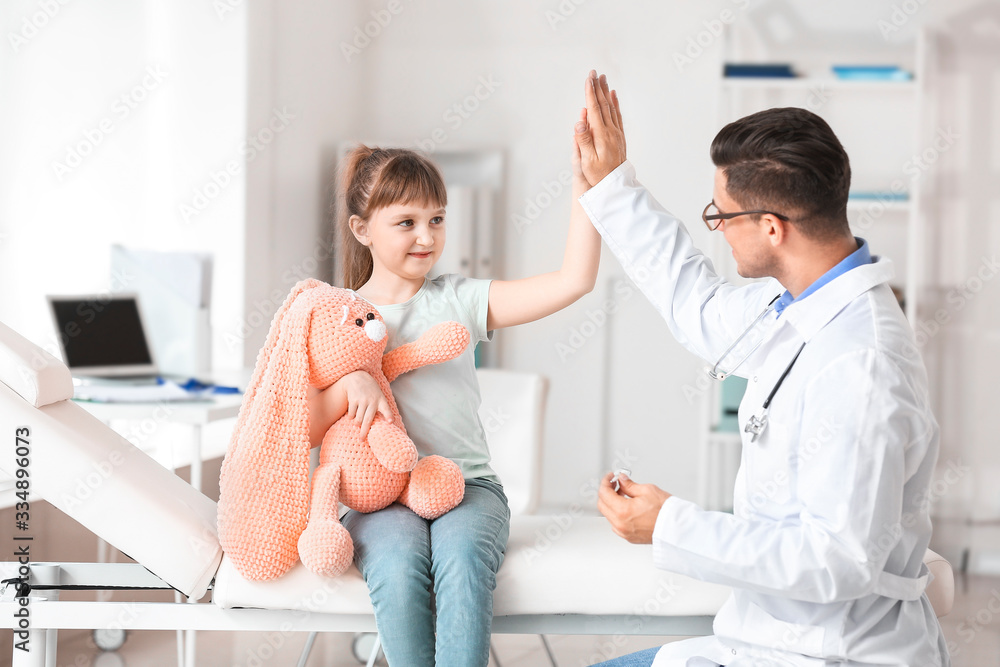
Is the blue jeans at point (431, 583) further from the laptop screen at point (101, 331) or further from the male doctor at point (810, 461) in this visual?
the laptop screen at point (101, 331)

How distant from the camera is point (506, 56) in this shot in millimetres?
4254

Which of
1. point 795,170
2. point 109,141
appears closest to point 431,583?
point 795,170

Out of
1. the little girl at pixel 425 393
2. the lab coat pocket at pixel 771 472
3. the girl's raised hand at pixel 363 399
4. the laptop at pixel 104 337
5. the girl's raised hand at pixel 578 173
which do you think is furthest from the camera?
Result: the laptop at pixel 104 337

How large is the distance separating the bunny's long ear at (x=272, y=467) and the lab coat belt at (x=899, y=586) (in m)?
0.74

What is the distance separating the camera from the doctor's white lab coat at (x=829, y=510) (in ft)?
2.95

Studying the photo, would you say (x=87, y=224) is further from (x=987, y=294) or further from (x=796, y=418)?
(x=987, y=294)

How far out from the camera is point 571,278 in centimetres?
139

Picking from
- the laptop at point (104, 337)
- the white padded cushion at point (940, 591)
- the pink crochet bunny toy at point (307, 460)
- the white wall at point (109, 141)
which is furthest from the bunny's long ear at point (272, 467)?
the white wall at point (109, 141)

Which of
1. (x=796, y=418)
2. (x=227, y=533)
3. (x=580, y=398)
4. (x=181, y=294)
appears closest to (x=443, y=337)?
(x=227, y=533)

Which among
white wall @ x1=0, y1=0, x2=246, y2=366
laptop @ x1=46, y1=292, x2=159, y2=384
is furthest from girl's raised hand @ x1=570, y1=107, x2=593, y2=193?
white wall @ x1=0, y1=0, x2=246, y2=366

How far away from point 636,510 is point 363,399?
44 cm

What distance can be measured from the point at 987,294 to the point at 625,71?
1.90 m

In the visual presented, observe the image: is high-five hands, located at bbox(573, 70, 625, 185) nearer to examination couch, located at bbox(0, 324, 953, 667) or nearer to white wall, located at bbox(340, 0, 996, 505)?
examination couch, located at bbox(0, 324, 953, 667)

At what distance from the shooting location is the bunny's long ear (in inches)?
46.0
